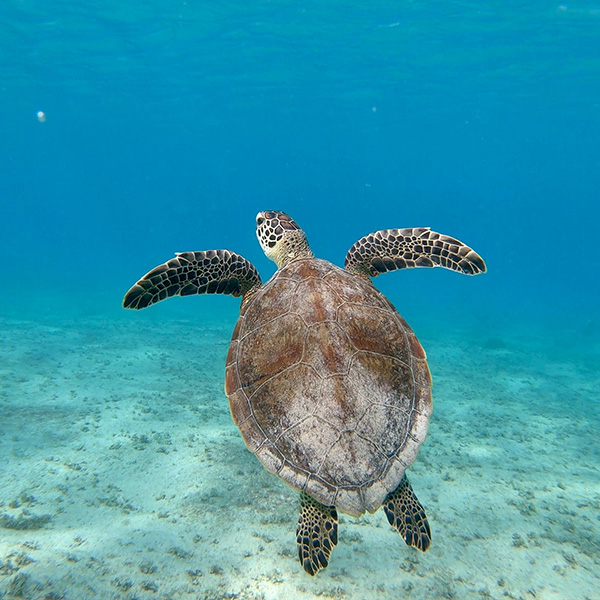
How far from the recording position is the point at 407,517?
11.9 ft

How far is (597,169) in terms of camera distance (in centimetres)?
7362

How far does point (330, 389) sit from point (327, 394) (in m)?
0.05

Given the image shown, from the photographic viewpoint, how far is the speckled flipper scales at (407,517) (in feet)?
11.7

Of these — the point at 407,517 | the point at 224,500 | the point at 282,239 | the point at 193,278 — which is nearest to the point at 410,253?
the point at 282,239

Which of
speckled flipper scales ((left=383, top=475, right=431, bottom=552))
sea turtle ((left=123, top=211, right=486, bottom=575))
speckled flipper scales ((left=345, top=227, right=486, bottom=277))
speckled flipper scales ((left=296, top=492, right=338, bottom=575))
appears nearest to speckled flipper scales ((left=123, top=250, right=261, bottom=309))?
sea turtle ((left=123, top=211, right=486, bottom=575))

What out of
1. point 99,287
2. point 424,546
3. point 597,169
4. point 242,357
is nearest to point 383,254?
point 242,357

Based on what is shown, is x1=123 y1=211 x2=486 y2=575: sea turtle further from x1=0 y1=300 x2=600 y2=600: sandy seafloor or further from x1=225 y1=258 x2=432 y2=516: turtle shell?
x1=0 y1=300 x2=600 y2=600: sandy seafloor

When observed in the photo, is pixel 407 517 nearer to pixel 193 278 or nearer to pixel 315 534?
pixel 315 534

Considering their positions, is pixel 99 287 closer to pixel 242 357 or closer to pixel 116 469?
pixel 116 469

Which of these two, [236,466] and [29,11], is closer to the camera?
[236,466]

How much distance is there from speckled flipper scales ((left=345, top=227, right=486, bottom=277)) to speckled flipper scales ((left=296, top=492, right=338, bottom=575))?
276 cm

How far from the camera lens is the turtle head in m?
5.35

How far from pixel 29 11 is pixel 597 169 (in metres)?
84.2

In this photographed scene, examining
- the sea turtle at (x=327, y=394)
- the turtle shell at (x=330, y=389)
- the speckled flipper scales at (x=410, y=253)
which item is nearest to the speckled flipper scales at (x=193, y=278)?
the sea turtle at (x=327, y=394)
